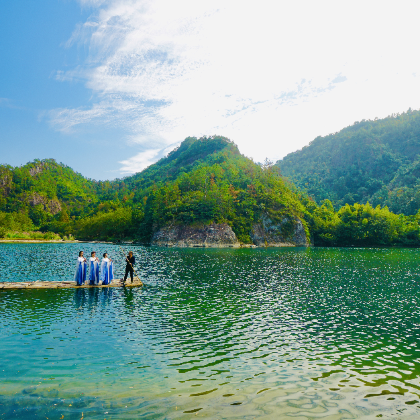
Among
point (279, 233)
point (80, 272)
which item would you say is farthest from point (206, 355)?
point (279, 233)

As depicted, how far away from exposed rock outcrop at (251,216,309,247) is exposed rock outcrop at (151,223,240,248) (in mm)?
10394

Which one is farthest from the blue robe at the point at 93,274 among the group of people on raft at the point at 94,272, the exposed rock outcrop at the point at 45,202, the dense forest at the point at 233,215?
the exposed rock outcrop at the point at 45,202

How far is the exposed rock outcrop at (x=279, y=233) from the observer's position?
109062 millimetres

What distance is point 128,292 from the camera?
24109 mm

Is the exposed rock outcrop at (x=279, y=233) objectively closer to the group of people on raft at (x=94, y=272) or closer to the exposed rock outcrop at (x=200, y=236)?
the exposed rock outcrop at (x=200, y=236)

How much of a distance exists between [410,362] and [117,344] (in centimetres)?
1138

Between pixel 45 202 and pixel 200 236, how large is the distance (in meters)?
113

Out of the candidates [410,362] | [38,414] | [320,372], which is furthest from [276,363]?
[38,414]

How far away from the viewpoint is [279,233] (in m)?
111

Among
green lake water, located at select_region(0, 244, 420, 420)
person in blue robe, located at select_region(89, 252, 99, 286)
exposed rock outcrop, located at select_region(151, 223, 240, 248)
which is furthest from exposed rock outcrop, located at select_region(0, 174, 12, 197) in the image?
green lake water, located at select_region(0, 244, 420, 420)

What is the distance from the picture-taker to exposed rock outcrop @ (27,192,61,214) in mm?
167250

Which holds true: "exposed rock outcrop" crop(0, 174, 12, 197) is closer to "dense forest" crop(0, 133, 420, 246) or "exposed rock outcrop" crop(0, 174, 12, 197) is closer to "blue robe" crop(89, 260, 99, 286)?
"dense forest" crop(0, 133, 420, 246)

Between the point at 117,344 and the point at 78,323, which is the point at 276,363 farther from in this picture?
the point at 78,323

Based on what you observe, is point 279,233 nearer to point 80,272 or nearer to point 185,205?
point 185,205
